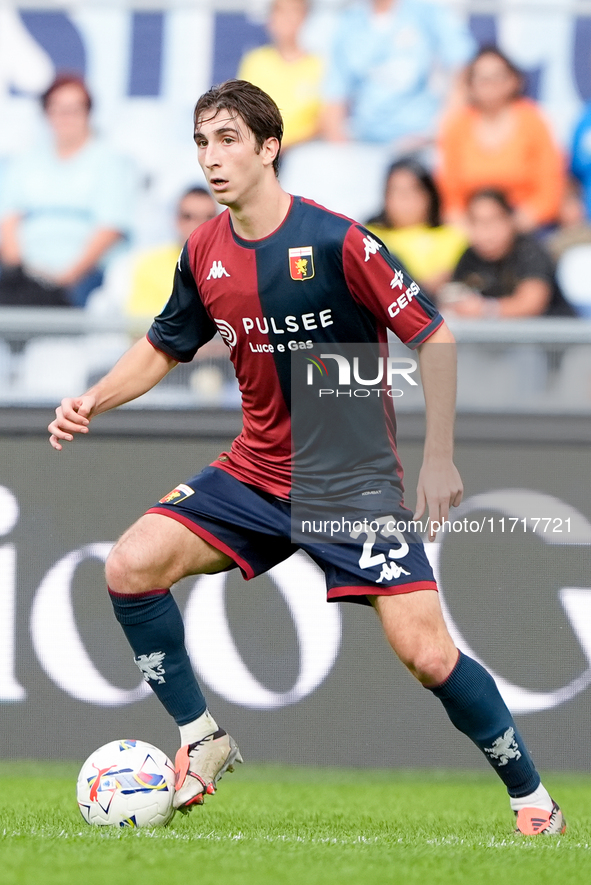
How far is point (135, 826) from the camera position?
359cm

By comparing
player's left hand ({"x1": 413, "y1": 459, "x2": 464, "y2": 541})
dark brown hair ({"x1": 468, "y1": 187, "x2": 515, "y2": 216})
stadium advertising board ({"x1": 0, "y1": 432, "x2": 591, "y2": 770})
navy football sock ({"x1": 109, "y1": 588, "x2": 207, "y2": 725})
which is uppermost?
dark brown hair ({"x1": 468, "y1": 187, "x2": 515, "y2": 216})

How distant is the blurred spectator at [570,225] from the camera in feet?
23.7

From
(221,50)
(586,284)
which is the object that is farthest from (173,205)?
(586,284)

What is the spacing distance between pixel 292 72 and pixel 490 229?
1.84 meters

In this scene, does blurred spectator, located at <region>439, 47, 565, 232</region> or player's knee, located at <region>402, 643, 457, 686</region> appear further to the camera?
blurred spectator, located at <region>439, 47, 565, 232</region>

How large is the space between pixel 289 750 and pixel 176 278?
2.34 metres

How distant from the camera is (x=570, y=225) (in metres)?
7.44

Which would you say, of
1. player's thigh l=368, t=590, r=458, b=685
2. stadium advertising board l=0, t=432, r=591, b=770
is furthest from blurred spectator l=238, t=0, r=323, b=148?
player's thigh l=368, t=590, r=458, b=685

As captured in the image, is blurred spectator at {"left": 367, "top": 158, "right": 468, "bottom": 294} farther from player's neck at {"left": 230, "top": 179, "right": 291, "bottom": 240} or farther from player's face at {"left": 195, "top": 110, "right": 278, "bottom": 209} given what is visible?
player's face at {"left": 195, "top": 110, "right": 278, "bottom": 209}

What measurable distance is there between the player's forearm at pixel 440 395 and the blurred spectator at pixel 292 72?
454 centimetres

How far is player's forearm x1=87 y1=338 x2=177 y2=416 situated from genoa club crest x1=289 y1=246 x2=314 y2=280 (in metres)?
0.63

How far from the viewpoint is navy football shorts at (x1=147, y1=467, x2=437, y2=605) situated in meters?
3.63

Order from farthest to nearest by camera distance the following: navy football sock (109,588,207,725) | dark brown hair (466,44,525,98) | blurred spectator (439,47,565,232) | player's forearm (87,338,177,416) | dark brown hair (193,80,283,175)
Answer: dark brown hair (466,44,525,98) < blurred spectator (439,47,565,232) < player's forearm (87,338,177,416) < navy football sock (109,588,207,725) < dark brown hair (193,80,283,175)

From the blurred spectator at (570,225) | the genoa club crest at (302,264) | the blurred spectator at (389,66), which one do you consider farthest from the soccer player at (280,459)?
the blurred spectator at (389,66)
